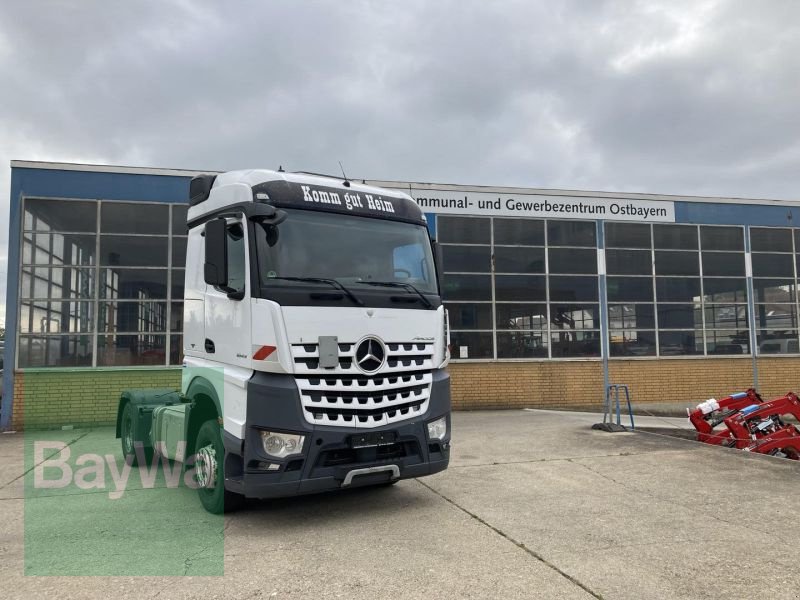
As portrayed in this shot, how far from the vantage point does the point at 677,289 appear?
643 inches

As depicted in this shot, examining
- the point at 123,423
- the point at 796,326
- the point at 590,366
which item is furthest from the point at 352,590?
the point at 796,326

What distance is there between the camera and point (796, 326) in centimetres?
1697

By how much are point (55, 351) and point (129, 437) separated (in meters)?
5.62

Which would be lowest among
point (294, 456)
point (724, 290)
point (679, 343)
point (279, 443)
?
point (294, 456)

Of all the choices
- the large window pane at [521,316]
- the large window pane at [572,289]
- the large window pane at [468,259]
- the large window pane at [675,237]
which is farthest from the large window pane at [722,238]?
the large window pane at [468,259]

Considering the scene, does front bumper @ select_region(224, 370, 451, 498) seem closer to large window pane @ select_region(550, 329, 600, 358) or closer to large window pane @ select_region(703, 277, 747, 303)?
large window pane @ select_region(550, 329, 600, 358)

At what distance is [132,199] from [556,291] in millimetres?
10860

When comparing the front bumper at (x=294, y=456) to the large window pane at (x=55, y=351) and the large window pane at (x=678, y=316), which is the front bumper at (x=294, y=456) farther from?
the large window pane at (x=678, y=316)

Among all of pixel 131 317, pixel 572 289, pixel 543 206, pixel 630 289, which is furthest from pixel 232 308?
pixel 630 289

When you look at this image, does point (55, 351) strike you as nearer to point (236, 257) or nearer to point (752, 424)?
point (236, 257)

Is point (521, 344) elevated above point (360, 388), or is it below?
above

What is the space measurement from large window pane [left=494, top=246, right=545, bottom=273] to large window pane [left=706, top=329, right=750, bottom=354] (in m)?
5.36

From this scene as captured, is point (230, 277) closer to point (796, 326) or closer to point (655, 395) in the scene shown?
point (655, 395)

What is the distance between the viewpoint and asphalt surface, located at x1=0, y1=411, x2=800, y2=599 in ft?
12.8
